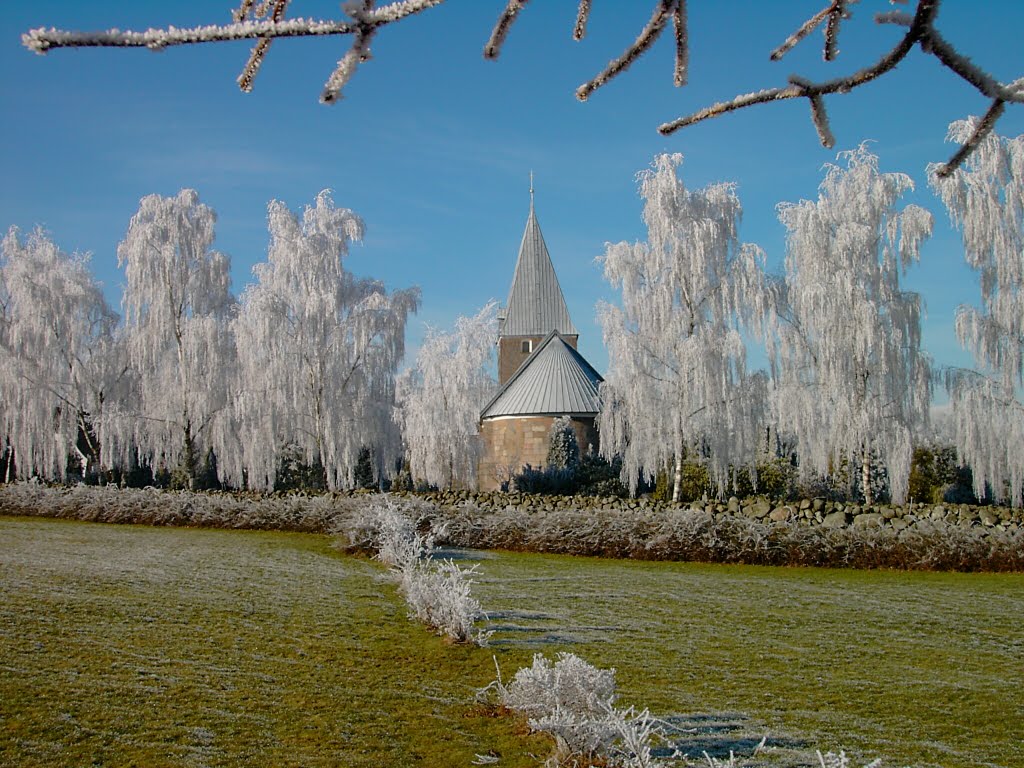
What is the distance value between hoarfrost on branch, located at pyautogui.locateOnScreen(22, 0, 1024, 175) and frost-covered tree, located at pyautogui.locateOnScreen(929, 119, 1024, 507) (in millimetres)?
16030

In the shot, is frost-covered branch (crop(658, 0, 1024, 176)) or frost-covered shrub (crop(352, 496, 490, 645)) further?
frost-covered shrub (crop(352, 496, 490, 645))

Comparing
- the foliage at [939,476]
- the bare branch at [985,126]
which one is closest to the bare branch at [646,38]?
the bare branch at [985,126]

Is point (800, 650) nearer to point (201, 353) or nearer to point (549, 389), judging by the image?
point (201, 353)

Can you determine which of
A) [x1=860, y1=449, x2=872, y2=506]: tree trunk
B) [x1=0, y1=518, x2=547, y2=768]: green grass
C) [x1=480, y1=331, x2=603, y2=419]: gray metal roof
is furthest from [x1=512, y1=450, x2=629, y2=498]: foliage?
[x1=0, y1=518, x2=547, y2=768]: green grass

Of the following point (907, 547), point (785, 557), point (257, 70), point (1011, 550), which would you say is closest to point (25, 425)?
point (785, 557)

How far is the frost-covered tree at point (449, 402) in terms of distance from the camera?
73.9 feet

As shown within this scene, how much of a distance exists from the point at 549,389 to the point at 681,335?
42.3ft

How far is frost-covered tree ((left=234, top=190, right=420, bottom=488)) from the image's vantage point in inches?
802

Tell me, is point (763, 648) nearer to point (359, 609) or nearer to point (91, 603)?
point (359, 609)

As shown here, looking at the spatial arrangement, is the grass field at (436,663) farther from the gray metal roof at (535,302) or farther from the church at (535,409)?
the gray metal roof at (535,302)

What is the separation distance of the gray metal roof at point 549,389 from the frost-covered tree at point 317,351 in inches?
354

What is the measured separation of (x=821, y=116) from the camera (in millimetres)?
1397

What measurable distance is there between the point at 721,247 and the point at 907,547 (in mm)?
8607

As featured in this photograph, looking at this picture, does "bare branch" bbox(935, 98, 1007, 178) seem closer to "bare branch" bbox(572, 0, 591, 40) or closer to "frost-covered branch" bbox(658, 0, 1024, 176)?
"frost-covered branch" bbox(658, 0, 1024, 176)
